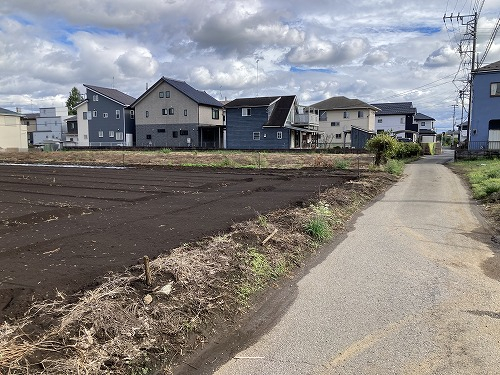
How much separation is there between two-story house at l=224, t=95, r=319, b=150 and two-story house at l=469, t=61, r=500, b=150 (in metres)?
19.5

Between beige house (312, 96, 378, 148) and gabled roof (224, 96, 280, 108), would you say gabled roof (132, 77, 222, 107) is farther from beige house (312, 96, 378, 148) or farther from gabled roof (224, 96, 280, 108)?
beige house (312, 96, 378, 148)

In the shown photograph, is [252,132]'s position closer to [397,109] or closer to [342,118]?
[342,118]

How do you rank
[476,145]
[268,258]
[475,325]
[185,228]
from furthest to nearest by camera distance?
[476,145] → [185,228] → [268,258] → [475,325]

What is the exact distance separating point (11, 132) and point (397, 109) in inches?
2342

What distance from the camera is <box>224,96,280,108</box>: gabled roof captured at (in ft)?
160

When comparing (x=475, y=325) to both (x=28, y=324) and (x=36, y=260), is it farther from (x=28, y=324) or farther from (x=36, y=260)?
(x=36, y=260)

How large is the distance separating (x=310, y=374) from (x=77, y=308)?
211 cm

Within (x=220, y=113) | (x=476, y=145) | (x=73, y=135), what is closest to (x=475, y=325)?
(x=476, y=145)

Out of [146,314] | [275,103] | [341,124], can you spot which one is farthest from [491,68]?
[146,314]

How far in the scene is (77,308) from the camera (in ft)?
11.9

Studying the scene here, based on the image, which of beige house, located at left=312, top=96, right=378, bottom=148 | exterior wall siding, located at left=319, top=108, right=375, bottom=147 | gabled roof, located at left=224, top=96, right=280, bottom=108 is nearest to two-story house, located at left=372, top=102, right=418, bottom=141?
beige house, located at left=312, top=96, right=378, bottom=148

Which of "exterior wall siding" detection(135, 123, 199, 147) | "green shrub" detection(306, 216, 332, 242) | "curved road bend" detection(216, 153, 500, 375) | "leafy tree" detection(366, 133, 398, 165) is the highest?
"exterior wall siding" detection(135, 123, 199, 147)

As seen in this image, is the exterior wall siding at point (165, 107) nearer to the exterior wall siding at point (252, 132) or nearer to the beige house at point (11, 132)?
the exterior wall siding at point (252, 132)

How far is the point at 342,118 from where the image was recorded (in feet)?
195
